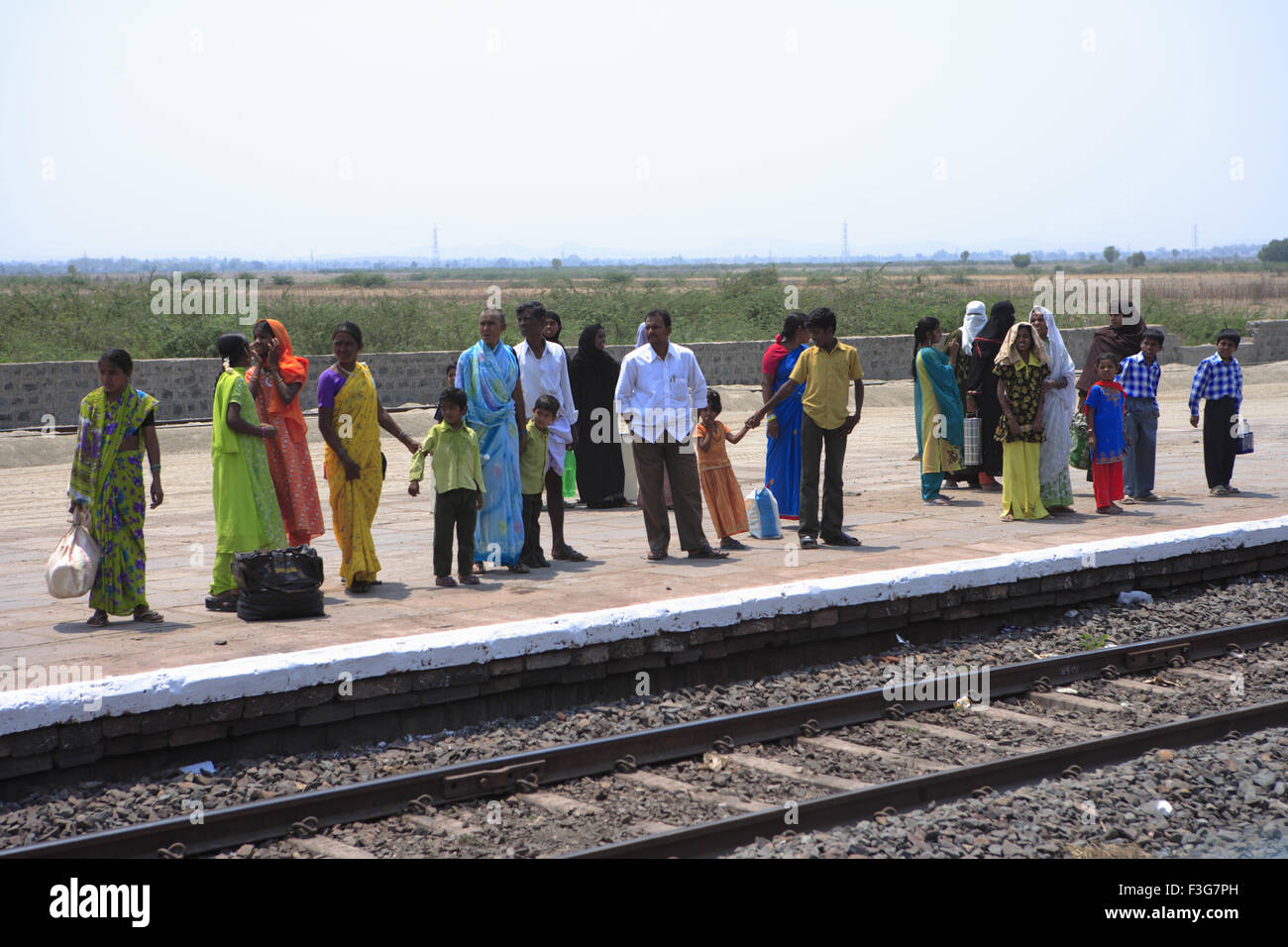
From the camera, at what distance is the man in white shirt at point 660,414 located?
9516mm

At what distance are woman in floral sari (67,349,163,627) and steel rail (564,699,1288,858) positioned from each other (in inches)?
151

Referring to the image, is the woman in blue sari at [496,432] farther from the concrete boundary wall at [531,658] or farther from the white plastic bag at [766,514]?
the white plastic bag at [766,514]

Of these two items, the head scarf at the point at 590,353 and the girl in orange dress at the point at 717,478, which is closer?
the girl in orange dress at the point at 717,478

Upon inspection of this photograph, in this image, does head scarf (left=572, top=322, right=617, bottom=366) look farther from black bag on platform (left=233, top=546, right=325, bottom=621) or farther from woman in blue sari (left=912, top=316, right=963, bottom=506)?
black bag on platform (left=233, top=546, right=325, bottom=621)

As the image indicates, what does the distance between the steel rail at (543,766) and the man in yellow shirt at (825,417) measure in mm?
2604

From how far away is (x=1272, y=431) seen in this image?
1994 cm

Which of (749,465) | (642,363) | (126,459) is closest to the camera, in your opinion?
(126,459)

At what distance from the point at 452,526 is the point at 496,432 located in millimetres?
768
